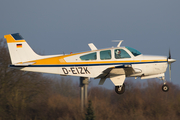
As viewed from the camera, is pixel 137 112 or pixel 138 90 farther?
pixel 138 90

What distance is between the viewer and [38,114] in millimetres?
33469

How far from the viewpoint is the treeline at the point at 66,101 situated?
2981 cm

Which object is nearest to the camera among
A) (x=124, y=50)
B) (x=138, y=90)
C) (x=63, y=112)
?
(x=124, y=50)

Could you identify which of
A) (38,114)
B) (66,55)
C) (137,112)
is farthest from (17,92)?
(66,55)

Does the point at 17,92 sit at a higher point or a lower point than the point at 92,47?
lower

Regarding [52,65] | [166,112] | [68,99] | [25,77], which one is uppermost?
[52,65]

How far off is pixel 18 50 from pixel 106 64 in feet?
16.9

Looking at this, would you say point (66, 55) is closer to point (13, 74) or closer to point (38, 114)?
point (13, 74)

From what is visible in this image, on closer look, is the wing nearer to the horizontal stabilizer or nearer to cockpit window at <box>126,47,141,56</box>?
cockpit window at <box>126,47,141,56</box>

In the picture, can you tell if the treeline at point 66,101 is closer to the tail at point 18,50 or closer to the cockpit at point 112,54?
the tail at point 18,50

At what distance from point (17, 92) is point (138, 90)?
61.4 ft

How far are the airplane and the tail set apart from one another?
0.27 metres

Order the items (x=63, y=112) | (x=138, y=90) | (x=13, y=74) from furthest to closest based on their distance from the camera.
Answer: (x=138, y=90), (x=63, y=112), (x=13, y=74)

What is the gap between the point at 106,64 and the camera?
12.7 metres
